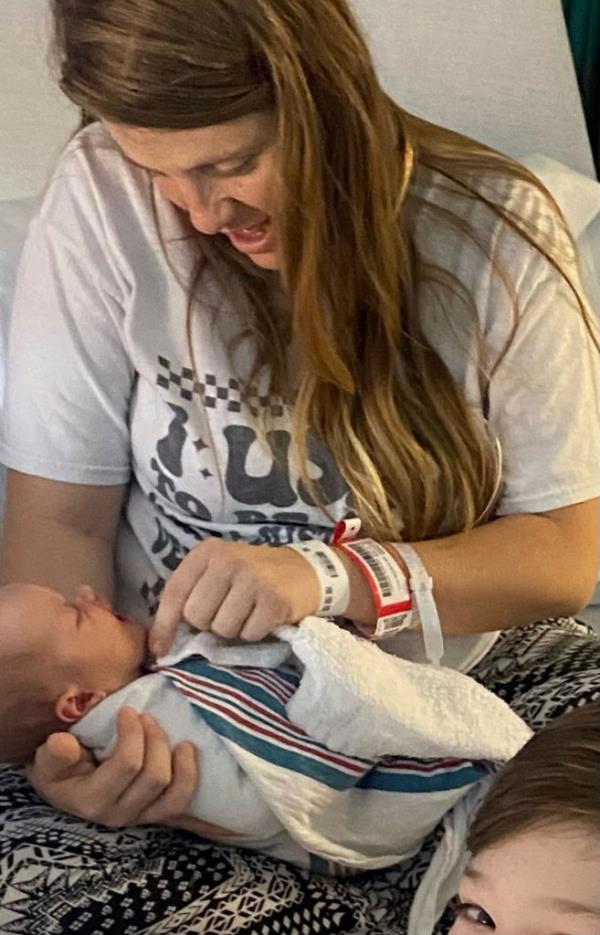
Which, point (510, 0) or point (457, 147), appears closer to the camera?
point (457, 147)

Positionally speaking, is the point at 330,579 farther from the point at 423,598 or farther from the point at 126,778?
the point at 126,778

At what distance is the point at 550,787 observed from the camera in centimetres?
64

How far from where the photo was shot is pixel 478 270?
962mm

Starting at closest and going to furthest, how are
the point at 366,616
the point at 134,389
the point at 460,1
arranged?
the point at 366,616 < the point at 134,389 < the point at 460,1

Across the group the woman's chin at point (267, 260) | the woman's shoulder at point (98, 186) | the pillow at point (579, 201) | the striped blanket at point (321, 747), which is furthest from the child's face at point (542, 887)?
the pillow at point (579, 201)

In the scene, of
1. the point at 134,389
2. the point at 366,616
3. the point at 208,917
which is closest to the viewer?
the point at 208,917

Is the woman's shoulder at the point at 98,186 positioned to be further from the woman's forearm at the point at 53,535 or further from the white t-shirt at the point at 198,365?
the woman's forearm at the point at 53,535

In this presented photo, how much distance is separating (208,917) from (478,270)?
492mm

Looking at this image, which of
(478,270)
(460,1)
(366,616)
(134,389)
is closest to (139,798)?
(366,616)

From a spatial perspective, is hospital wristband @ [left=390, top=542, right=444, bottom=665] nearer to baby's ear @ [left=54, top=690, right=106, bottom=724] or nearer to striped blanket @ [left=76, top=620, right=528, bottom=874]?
striped blanket @ [left=76, top=620, right=528, bottom=874]

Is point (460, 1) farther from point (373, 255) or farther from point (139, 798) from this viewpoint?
point (139, 798)

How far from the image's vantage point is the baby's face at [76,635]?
2.72 feet

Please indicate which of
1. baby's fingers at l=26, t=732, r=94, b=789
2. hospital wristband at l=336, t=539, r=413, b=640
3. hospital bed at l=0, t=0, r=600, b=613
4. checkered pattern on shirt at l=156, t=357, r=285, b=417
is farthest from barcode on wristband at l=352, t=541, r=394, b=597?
hospital bed at l=0, t=0, r=600, b=613

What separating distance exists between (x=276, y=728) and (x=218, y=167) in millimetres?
370
